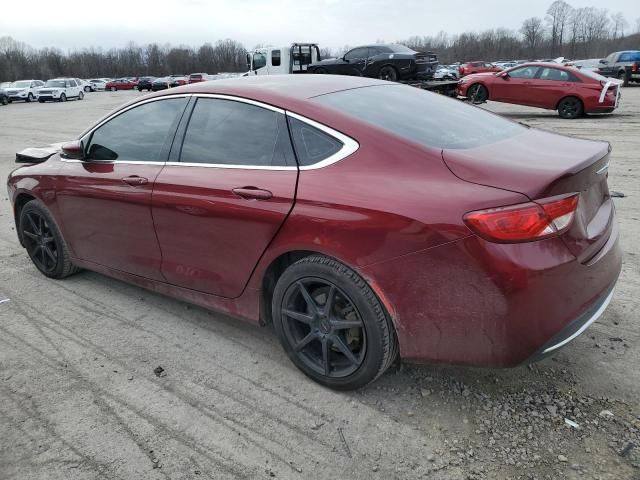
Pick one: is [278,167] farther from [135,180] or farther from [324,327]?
[135,180]

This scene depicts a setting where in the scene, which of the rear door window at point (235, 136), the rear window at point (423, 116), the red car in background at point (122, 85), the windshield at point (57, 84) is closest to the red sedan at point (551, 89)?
the rear window at point (423, 116)

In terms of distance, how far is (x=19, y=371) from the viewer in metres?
3.19

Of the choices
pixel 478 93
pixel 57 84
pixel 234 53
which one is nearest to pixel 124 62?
pixel 234 53

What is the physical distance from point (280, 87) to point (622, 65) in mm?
30324

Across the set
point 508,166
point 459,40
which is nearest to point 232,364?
point 508,166

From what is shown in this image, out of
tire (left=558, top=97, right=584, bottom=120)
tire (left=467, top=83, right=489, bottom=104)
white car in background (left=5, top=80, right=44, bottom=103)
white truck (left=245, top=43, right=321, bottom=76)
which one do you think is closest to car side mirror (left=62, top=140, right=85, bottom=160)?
tire (left=558, top=97, right=584, bottom=120)

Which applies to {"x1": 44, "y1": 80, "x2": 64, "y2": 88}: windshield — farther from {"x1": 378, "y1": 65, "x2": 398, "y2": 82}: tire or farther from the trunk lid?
the trunk lid

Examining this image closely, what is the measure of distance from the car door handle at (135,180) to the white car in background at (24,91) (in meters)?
41.6

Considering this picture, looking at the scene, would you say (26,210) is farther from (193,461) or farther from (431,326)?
(431,326)

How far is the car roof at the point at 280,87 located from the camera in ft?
9.91

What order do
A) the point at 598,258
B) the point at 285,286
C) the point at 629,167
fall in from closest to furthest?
the point at 598,258, the point at 285,286, the point at 629,167

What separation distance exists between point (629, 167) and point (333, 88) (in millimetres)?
6672

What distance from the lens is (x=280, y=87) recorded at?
316cm

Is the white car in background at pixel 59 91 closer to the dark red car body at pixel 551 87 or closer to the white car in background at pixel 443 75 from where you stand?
the white car in background at pixel 443 75
